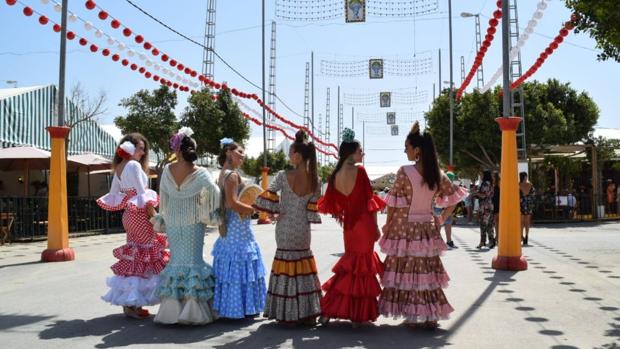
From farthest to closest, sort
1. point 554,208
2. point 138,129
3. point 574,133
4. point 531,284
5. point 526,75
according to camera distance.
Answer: point 574,133
point 138,129
point 554,208
point 526,75
point 531,284

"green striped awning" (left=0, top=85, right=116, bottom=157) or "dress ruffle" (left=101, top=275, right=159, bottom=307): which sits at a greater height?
"green striped awning" (left=0, top=85, right=116, bottom=157)

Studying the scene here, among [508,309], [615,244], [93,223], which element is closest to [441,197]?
[508,309]

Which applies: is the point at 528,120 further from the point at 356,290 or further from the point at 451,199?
the point at 356,290

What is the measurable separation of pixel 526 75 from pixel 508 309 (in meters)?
7.47

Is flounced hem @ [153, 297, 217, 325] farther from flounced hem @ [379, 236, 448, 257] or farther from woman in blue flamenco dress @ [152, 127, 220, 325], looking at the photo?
flounced hem @ [379, 236, 448, 257]

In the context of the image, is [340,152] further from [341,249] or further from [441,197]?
[341,249]

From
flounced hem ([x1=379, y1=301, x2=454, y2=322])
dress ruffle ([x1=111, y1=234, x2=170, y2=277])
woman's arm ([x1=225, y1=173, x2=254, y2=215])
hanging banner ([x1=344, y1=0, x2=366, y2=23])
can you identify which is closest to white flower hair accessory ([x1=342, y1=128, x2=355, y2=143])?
woman's arm ([x1=225, y1=173, x2=254, y2=215])

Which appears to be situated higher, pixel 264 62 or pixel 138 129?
pixel 264 62

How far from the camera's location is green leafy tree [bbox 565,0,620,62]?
24.1ft

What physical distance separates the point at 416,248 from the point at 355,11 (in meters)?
15.9

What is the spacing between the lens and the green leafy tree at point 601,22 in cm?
736

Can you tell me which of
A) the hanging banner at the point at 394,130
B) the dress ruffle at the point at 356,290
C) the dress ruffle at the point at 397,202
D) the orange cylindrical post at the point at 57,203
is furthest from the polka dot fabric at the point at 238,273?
the hanging banner at the point at 394,130

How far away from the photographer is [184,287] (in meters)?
5.95

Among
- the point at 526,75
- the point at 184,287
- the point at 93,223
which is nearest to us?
the point at 184,287
